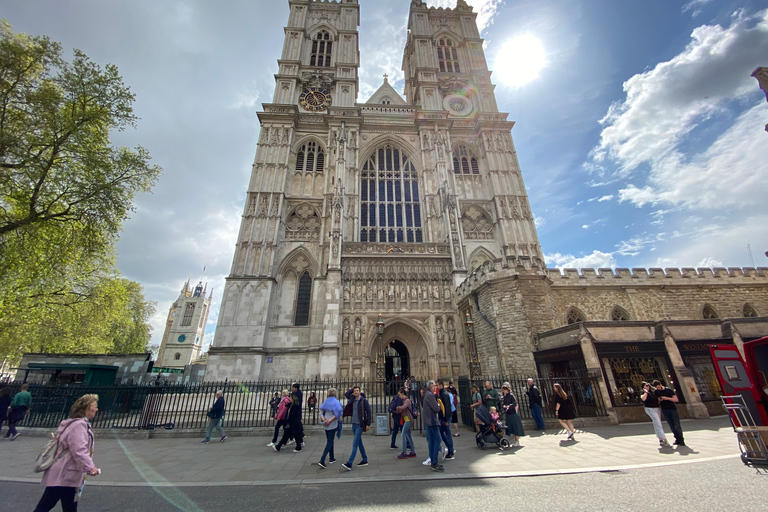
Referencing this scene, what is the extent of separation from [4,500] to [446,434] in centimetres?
701

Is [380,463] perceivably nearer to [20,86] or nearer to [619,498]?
[619,498]

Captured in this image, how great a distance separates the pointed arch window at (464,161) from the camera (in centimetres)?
2673

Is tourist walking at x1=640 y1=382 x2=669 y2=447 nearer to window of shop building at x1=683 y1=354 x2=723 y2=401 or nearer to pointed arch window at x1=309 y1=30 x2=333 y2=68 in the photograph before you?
window of shop building at x1=683 y1=354 x2=723 y2=401

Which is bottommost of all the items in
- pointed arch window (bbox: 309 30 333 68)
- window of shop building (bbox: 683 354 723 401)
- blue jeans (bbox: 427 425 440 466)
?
blue jeans (bbox: 427 425 440 466)

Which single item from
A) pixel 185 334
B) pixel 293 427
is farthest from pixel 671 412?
pixel 185 334

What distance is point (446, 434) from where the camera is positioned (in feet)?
19.9

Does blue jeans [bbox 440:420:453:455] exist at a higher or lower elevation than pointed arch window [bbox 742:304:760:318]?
lower

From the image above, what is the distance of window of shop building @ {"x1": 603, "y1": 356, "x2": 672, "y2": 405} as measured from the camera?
32.8 feet

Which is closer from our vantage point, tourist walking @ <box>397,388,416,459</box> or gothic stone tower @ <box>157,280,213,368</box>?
tourist walking @ <box>397,388,416,459</box>

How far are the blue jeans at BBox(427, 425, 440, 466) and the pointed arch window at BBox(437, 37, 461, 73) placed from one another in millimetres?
35791

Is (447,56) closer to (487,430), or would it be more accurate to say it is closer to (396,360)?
(396,360)

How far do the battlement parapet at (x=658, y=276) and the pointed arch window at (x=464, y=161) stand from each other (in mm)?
13066

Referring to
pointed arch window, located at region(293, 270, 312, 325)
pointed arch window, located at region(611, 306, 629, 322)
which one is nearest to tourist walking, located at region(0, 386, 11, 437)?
pointed arch window, located at region(293, 270, 312, 325)

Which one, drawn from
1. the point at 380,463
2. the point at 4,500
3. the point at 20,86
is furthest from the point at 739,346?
the point at 20,86
